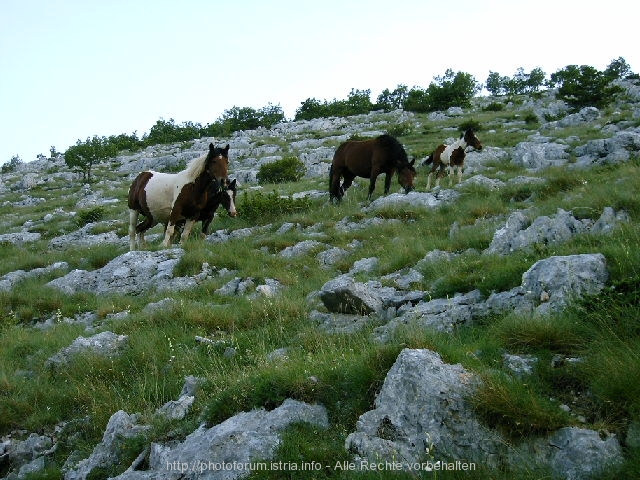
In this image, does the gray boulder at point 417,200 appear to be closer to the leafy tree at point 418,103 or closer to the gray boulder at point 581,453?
the gray boulder at point 581,453

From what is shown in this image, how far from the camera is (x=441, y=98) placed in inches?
2103

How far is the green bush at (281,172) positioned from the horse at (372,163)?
7.04m

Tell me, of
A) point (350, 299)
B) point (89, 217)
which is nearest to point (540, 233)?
point (350, 299)

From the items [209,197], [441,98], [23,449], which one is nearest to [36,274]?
[209,197]

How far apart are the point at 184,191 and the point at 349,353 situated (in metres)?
9.70

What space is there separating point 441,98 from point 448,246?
47.9 m

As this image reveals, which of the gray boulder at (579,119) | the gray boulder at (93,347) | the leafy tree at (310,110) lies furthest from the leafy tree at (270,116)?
the gray boulder at (93,347)

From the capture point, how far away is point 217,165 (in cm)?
1285

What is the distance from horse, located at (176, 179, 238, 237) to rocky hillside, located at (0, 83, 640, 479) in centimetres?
168

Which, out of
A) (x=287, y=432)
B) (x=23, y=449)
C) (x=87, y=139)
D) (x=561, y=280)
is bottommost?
(x=23, y=449)

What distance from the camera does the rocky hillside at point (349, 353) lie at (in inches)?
135

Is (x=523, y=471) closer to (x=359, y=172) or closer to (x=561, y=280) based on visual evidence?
(x=561, y=280)

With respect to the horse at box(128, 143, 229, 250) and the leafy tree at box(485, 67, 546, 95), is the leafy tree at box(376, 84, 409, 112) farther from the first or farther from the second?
the horse at box(128, 143, 229, 250)

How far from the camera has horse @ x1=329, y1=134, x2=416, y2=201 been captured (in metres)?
17.6
